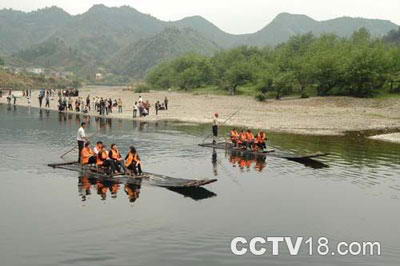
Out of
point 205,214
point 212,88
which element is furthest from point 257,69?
point 205,214

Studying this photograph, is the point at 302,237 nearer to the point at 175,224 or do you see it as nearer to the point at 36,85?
the point at 175,224

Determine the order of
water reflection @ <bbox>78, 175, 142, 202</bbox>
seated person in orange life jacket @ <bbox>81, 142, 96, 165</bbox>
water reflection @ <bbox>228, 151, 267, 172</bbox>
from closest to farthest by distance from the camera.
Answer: water reflection @ <bbox>78, 175, 142, 202</bbox> → seated person in orange life jacket @ <bbox>81, 142, 96, 165</bbox> → water reflection @ <bbox>228, 151, 267, 172</bbox>

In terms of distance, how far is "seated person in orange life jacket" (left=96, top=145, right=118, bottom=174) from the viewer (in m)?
28.6

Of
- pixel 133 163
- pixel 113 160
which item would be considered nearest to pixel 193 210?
pixel 133 163

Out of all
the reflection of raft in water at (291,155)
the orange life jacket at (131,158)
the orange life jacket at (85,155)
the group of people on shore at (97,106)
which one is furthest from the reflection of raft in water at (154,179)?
the group of people on shore at (97,106)

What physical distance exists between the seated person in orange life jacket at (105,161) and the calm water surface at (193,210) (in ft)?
4.47

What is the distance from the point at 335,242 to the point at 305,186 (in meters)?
9.78

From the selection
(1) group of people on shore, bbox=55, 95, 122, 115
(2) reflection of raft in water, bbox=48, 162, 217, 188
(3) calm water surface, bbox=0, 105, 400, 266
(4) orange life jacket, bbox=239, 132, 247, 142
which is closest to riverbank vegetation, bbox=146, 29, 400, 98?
(1) group of people on shore, bbox=55, 95, 122, 115

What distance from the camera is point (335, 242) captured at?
63.9 feet

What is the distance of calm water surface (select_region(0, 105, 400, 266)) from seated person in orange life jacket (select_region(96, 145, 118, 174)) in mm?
1362

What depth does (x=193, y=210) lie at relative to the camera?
76.3 ft

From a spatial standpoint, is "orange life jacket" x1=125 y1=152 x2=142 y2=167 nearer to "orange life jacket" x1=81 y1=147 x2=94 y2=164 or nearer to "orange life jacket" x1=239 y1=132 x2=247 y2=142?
"orange life jacket" x1=81 y1=147 x2=94 y2=164

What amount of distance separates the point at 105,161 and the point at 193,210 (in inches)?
309

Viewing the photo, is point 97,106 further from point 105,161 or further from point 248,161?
point 105,161
